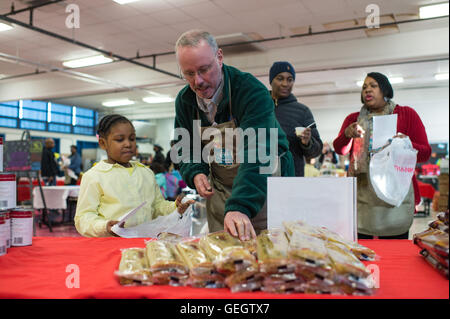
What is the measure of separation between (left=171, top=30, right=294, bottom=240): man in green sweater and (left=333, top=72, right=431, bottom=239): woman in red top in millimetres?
587

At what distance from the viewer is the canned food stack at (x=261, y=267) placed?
79 centimetres

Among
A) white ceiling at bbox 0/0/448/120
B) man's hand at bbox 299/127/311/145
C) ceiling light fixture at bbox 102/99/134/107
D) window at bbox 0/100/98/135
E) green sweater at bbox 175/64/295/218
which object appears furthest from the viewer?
ceiling light fixture at bbox 102/99/134/107

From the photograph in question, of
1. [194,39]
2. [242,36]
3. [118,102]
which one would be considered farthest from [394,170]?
[118,102]

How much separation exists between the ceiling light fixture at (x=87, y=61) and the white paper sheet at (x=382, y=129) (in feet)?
28.7

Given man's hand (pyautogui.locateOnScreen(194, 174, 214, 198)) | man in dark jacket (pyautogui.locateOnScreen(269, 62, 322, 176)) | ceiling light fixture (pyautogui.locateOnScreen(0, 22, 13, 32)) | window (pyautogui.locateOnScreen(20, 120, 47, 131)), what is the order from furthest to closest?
window (pyautogui.locateOnScreen(20, 120, 47, 131)) → ceiling light fixture (pyautogui.locateOnScreen(0, 22, 13, 32)) → man in dark jacket (pyautogui.locateOnScreen(269, 62, 322, 176)) → man's hand (pyautogui.locateOnScreen(194, 174, 214, 198))

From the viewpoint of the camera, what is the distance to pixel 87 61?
9.76 m

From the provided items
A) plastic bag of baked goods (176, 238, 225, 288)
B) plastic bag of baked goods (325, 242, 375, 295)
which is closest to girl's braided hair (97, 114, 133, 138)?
plastic bag of baked goods (176, 238, 225, 288)

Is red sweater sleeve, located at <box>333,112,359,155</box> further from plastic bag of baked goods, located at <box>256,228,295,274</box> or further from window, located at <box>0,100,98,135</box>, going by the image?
window, located at <box>0,100,98,135</box>

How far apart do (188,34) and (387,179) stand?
1.29 meters

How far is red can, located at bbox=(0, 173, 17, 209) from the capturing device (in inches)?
51.6

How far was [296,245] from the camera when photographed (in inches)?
32.8
